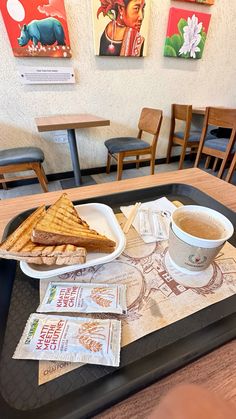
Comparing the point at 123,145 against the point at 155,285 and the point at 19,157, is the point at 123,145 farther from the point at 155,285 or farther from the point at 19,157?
the point at 155,285

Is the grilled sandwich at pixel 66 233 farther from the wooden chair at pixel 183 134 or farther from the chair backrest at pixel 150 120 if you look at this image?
the wooden chair at pixel 183 134

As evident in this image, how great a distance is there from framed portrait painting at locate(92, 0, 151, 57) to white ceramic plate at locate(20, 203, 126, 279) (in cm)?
178

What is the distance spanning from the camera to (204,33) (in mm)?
1995

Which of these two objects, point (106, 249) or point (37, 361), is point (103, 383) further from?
point (106, 249)

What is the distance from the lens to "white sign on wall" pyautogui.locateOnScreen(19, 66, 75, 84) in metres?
1.62

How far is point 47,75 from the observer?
5.52 feet

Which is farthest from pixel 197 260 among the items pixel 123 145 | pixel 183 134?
pixel 183 134

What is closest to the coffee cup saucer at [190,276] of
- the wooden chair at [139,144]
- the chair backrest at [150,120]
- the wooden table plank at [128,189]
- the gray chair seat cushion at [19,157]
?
the wooden table plank at [128,189]

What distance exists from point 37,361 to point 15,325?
7cm

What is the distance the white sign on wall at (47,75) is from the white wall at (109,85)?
4 centimetres

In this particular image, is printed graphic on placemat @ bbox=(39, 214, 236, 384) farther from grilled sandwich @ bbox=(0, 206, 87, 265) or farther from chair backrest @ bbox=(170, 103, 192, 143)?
chair backrest @ bbox=(170, 103, 192, 143)

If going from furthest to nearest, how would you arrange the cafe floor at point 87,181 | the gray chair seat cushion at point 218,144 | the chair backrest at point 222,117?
the cafe floor at point 87,181 < the gray chair seat cushion at point 218,144 < the chair backrest at point 222,117

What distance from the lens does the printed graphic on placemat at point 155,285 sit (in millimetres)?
312

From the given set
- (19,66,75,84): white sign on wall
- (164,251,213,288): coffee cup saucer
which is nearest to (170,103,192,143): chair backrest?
(19,66,75,84): white sign on wall
